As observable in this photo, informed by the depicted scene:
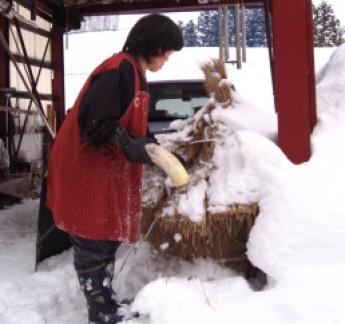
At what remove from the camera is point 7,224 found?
507cm

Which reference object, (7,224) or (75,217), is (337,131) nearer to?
(75,217)

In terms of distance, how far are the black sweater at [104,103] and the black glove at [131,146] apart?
0.03m

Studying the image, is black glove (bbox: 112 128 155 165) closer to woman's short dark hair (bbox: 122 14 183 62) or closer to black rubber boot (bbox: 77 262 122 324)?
woman's short dark hair (bbox: 122 14 183 62)

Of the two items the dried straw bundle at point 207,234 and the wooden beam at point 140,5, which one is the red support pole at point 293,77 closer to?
the dried straw bundle at point 207,234

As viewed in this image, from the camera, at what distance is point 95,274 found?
260cm

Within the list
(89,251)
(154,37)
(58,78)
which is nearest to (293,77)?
(154,37)

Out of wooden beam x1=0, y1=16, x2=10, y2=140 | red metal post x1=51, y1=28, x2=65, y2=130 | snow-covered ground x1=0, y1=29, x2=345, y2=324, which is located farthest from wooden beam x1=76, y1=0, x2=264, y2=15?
snow-covered ground x1=0, y1=29, x2=345, y2=324

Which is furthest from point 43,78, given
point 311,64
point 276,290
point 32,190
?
point 276,290

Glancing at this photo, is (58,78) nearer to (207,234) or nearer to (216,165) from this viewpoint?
(216,165)

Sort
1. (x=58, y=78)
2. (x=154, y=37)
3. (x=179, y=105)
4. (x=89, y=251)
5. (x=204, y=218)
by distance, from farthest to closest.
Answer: (x=58, y=78)
(x=179, y=105)
(x=204, y=218)
(x=89, y=251)
(x=154, y=37)

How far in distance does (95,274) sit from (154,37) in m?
1.20

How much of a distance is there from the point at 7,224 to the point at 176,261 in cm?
259

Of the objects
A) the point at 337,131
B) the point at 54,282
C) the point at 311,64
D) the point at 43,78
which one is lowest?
the point at 54,282

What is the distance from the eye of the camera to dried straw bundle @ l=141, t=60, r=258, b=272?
2697 mm
